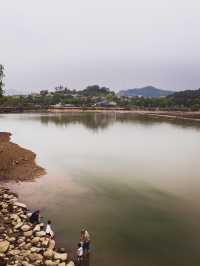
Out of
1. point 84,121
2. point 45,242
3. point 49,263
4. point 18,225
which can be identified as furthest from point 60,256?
point 84,121

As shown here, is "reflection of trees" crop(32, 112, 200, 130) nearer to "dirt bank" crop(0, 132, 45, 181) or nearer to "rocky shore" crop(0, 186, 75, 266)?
"dirt bank" crop(0, 132, 45, 181)

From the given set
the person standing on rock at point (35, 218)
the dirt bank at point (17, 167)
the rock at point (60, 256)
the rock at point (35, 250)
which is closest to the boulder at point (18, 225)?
the person standing on rock at point (35, 218)

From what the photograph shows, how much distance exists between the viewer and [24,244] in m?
17.7

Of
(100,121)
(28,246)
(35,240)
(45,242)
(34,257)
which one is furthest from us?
(100,121)

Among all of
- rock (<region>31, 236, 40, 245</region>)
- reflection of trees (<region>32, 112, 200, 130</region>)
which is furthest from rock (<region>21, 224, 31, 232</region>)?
reflection of trees (<region>32, 112, 200, 130</region>)

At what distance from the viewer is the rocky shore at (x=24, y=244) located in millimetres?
16078

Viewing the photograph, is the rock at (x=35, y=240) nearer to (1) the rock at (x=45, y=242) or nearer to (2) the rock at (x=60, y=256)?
(1) the rock at (x=45, y=242)

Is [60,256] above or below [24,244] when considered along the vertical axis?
below

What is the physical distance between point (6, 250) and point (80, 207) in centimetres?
931

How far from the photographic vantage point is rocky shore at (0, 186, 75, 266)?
16.1 metres

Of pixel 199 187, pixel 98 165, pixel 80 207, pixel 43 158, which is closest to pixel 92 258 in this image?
pixel 80 207

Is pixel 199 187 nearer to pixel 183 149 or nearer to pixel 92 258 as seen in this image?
pixel 92 258

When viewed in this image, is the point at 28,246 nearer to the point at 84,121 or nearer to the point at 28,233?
the point at 28,233

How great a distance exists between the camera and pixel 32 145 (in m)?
57.5
